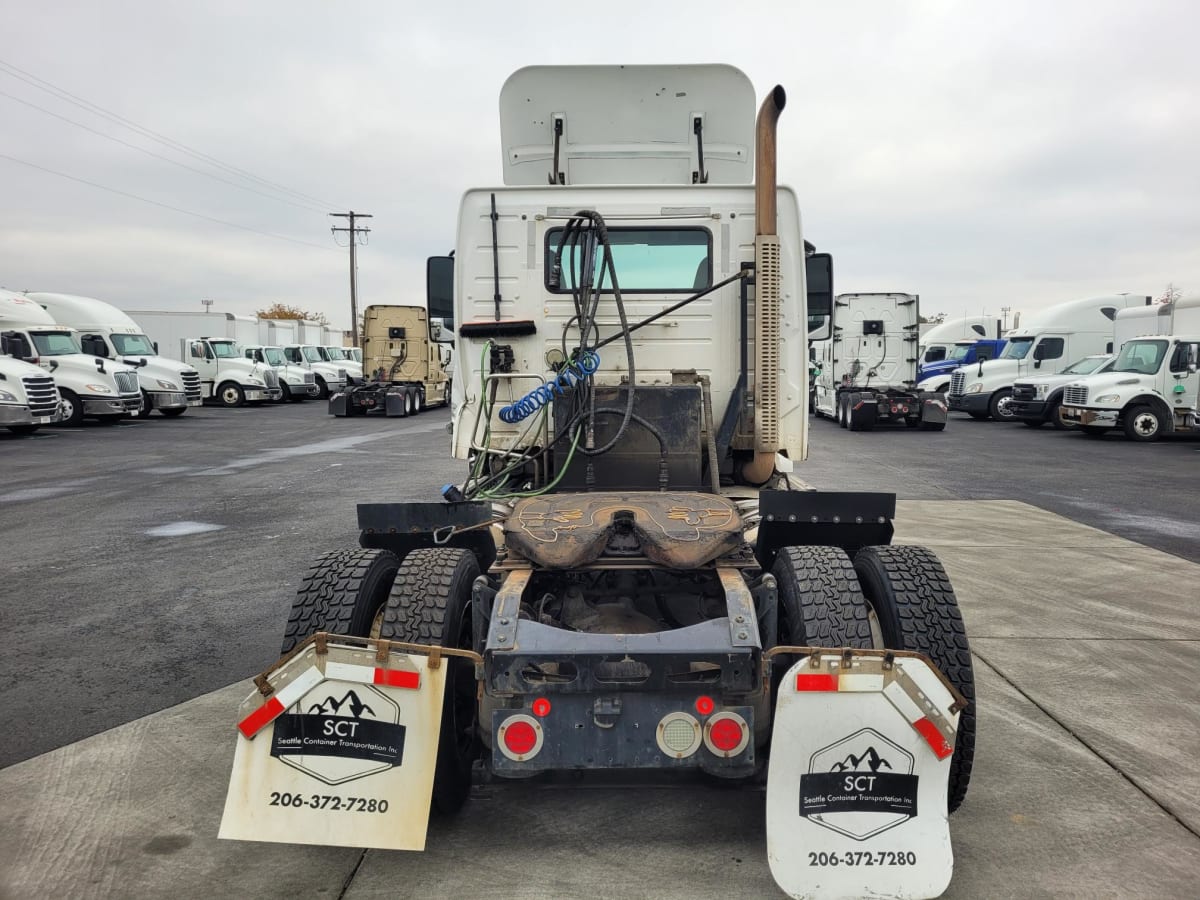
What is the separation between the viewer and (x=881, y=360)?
71.7ft

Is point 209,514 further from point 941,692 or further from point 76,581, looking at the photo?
point 941,692

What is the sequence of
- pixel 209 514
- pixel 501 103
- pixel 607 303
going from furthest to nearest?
pixel 209 514
pixel 501 103
pixel 607 303

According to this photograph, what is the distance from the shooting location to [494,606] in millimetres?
3160

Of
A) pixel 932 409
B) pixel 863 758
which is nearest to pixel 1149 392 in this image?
pixel 932 409

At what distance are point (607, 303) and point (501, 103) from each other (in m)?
1.76

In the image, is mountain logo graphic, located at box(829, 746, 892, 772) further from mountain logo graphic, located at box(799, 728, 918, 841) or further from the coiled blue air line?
the coiled blue air line

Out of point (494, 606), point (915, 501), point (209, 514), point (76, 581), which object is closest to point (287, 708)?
point (494, 606)

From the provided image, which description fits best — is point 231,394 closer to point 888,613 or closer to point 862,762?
point 888,613

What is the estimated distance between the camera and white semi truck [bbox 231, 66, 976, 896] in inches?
109

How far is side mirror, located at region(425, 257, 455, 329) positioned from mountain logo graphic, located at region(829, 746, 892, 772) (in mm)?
3661

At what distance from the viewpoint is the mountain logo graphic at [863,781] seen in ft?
9.02

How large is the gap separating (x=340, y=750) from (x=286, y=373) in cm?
3318

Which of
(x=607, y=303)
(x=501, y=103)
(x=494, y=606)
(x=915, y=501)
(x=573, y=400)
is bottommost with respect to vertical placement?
(x=915, y=501)

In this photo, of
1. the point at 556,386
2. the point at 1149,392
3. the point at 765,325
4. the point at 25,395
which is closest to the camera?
the point at 556,386
